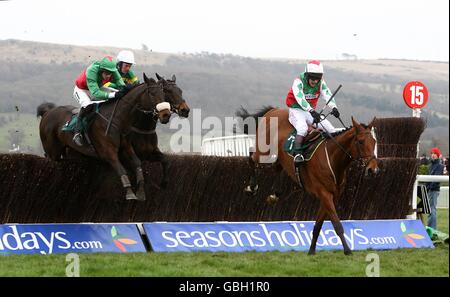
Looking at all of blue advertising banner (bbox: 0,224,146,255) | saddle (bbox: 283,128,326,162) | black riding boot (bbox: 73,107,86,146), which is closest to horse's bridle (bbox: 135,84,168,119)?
black riding boot (bbox: 73,107,86,146)

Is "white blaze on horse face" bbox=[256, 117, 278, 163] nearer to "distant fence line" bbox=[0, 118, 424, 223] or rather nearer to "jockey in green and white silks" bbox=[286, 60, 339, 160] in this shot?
"distant fence line" bbox=[0, 118, 424, 223]

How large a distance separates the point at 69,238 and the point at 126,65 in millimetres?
2396

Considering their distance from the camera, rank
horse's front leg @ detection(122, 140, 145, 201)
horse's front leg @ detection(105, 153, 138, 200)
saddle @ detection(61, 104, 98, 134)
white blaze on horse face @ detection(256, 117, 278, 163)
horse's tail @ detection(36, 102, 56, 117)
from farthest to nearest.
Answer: horse's tail @ detection(36, 102, 56, 117)
white blaze on horse face @ detection(256, 117, 278, 163)
saddle @ detection(61, 104, 98, 134)
horse's front leg @ detection(122, 140, 145, 201)
horse's front leg @ detection(105, 153, 138, 200)

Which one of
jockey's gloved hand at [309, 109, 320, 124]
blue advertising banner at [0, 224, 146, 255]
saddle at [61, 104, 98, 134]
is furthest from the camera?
saddle at [61, 104, 98, 134]

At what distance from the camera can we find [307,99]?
10.8 meters

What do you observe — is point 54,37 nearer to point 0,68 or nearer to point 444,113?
point 0,68

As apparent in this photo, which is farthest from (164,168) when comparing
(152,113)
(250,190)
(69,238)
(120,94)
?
(69,238)

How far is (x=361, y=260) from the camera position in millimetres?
9500

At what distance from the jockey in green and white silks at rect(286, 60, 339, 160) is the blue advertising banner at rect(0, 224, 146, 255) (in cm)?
242

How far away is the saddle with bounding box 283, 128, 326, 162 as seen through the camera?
34.4 ft

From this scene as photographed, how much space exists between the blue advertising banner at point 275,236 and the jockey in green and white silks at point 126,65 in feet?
6.62

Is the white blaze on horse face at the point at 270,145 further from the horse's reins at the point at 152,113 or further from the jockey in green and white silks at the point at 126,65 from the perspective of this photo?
the jockey in green and white silks at the point at 126,65

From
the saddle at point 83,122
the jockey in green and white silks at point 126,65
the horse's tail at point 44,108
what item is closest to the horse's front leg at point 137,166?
the saddle at point 83,122
